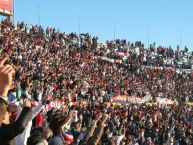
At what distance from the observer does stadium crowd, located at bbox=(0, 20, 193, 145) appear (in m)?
9.11

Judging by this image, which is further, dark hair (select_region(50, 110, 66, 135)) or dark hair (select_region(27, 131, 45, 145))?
dark hair (select_region(50, 110, 66, 135))

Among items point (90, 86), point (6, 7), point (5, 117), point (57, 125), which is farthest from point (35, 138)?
point (6, 7)

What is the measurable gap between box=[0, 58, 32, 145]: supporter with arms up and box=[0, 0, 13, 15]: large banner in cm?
3183

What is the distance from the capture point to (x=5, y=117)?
388 cm

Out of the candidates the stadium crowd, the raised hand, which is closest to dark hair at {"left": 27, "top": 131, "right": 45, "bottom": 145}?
the stadium crowd

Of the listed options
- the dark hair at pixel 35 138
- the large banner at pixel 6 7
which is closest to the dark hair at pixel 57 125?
the dark hair at pixel 35 138

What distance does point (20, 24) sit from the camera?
3334 cm

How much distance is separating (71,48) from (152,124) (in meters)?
12.6

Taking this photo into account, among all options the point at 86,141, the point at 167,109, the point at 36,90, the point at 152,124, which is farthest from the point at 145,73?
the point at 86,141

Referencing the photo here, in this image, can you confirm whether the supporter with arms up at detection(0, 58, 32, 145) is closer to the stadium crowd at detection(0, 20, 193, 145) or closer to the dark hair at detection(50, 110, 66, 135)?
the stadium crowd at detection(0, 20, 193, 145)

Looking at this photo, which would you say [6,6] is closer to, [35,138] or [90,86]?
[90,86]

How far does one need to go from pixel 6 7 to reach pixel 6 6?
3.3 inches

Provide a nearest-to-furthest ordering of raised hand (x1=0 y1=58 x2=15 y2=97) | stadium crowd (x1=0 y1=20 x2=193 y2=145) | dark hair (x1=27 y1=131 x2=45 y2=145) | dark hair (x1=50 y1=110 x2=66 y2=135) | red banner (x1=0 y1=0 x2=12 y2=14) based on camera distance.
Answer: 1. raised hand (x1=0 y1=58 x2=15 y2=97)
2. dark hair (x1=27 y1=131 x2=45 y2=145)
3. dark hair (x1=50 y1=110 x2=66 y2=135)
4. stadium crowd (x1=0 y1=20 x2=193 y2=145)
5. red banner (x1=0 y1=0 x2=12 y2=14)

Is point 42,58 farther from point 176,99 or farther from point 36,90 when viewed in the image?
point 176,99
